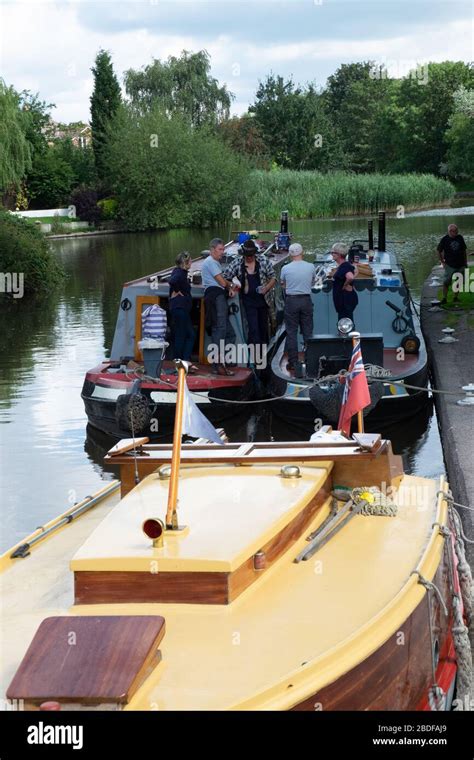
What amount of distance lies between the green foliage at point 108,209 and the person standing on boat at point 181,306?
49.8 metres

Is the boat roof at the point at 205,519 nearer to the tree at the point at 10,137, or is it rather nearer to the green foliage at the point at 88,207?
the tree at the point at 10,137

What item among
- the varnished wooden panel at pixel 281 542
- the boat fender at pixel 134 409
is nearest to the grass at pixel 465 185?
the boat fender at pixel 134 409

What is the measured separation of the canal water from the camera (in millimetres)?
13109

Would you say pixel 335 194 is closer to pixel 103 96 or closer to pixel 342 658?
pixel 103 96

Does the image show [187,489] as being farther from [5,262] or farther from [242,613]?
[5,262]

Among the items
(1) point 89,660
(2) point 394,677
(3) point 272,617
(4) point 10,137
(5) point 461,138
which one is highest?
(5) point 461,138

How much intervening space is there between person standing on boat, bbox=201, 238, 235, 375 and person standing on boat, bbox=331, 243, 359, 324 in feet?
4.80

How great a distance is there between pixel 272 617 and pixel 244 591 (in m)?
0.23

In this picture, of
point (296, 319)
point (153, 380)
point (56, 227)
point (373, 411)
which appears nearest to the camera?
point (153, 380)

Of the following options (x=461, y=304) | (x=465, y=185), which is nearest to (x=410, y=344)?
(x=461, y=304)

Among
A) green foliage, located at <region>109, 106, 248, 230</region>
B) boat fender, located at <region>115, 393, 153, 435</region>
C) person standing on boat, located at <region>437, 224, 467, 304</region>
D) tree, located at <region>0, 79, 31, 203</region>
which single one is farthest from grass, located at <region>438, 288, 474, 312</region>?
green foliage, located at <region>109, 106, 248, 230</region>

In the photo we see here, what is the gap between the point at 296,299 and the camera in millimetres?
15133

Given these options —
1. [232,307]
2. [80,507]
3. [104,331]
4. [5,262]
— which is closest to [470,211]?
[5,262]
